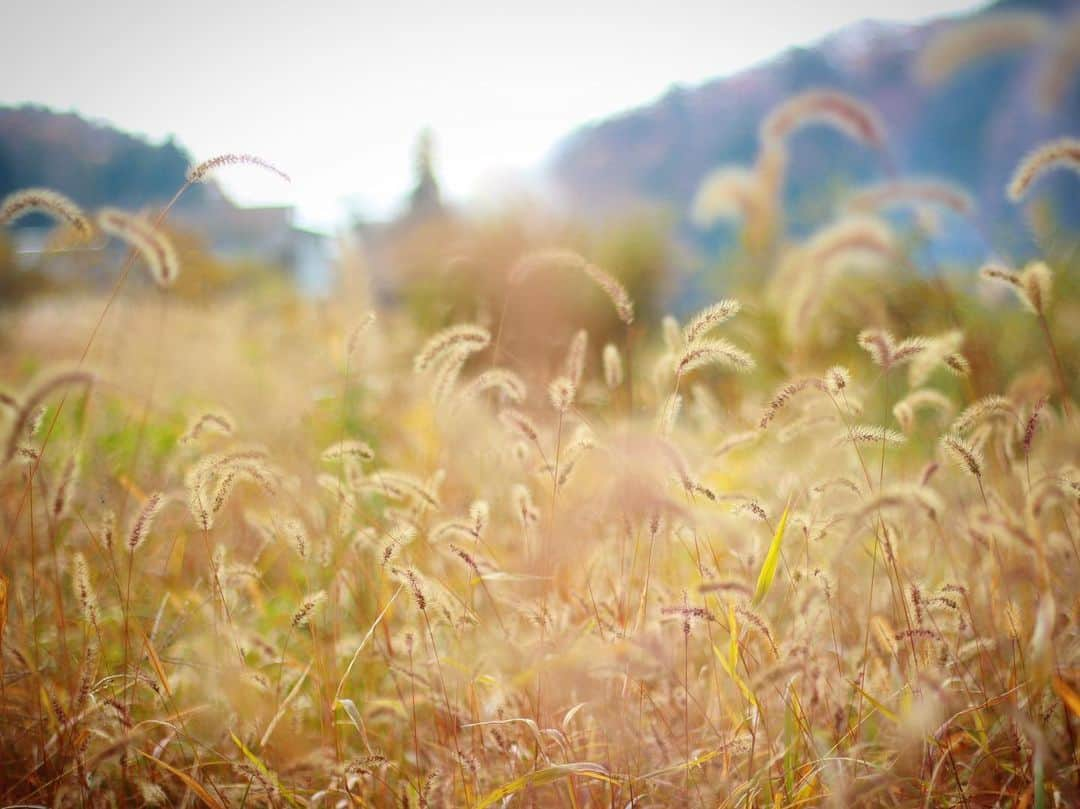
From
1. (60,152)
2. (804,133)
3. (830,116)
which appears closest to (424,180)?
(804,133)

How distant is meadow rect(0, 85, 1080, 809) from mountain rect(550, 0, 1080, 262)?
15.0ft

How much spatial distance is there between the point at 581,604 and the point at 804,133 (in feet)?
92.5

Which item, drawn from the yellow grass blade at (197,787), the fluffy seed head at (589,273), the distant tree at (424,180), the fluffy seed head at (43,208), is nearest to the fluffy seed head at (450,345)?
the fluffy seed head at (589,273)

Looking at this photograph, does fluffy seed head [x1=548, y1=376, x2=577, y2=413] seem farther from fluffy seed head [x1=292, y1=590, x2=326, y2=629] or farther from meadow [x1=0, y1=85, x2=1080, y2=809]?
fluffy seed head [x1=292, y1=590, x2=326, y2=629]

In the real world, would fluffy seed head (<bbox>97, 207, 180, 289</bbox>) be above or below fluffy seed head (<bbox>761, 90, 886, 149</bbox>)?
below

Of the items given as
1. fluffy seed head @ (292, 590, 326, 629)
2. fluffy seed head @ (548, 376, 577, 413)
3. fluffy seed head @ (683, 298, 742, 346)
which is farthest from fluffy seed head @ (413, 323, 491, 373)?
fluffy seed head @ (292, 590, 326, 629)

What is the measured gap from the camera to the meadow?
3.87ft

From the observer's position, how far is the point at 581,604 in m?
1.71

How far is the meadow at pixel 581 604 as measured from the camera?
118cm

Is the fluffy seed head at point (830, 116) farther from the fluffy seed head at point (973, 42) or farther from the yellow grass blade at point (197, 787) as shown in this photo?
the yellow grass blade at point (197, 787)

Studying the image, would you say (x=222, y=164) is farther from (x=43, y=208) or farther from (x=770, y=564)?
(x=770, y=564)

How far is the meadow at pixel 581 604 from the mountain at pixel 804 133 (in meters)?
4.56

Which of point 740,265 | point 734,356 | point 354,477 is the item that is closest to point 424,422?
point 354,477

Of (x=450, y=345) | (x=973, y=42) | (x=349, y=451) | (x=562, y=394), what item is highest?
(x=973, y=42)
